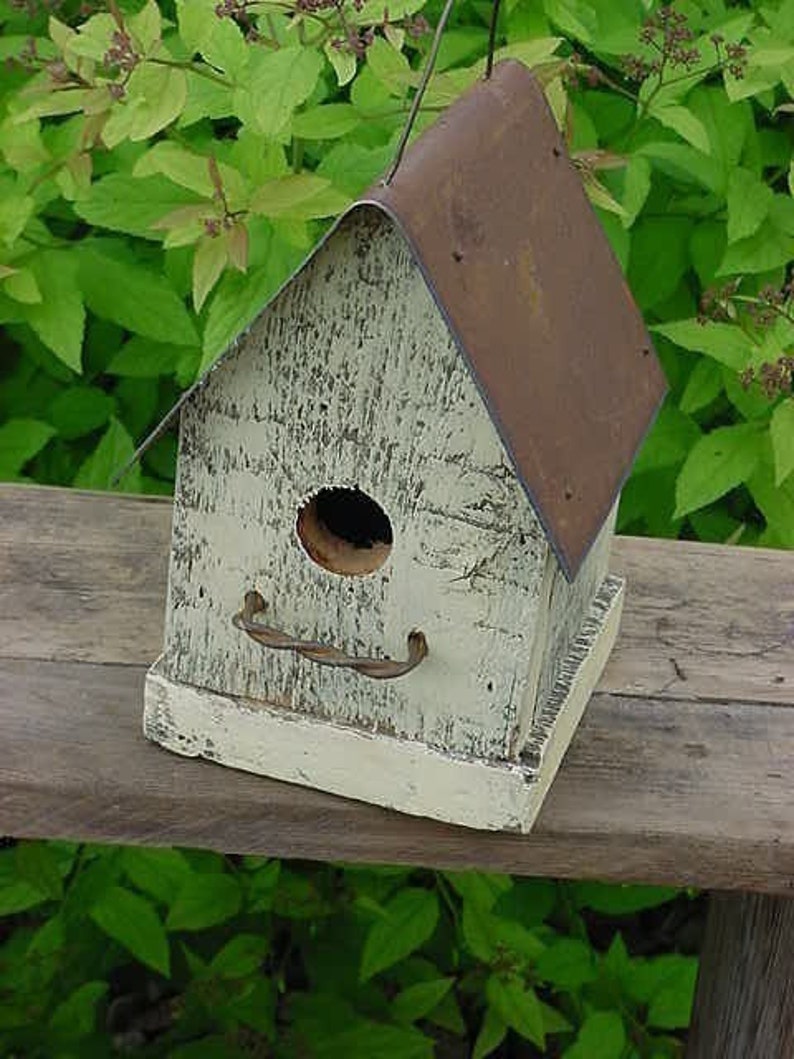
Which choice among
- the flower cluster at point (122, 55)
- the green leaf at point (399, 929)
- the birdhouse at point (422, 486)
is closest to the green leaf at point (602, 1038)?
the green leaf at point (399, 929)

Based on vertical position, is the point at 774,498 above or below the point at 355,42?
below

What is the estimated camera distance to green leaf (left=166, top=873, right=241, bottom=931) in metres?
1.97

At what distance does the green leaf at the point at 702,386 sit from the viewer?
1854 mm

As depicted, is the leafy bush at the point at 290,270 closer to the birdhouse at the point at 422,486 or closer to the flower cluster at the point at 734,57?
the flower cluster at the point at 734,57

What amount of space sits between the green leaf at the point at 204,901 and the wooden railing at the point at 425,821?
0.56m

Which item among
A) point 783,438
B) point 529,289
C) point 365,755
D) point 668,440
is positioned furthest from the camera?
point 668,440

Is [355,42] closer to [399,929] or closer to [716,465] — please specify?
[716,465]

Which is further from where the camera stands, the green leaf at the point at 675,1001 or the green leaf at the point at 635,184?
the green leaf at the point at 675,1001

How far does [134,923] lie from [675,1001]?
2.14ft

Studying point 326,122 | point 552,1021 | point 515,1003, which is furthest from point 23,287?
point 552,1021

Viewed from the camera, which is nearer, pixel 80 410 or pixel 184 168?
Answer: pixel 184 168

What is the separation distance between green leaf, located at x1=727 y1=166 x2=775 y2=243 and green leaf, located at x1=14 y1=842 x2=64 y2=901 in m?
0.97

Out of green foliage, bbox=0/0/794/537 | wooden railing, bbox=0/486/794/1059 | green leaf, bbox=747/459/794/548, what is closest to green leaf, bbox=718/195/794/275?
green foliage, bbox=0/0/794/537

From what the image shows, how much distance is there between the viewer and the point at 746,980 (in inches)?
69.1
